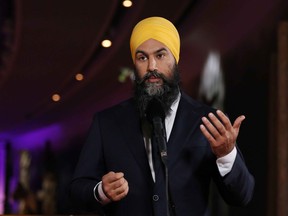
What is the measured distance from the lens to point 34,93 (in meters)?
6.38

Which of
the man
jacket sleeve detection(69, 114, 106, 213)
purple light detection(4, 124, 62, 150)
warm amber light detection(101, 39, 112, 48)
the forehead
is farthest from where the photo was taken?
purple light detection(4, 124, 62, 150)

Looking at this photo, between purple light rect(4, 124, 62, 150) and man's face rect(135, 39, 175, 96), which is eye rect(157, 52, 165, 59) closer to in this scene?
man's face rect(135, 39, 175, 96)

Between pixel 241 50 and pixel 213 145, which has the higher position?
pixel 241 50

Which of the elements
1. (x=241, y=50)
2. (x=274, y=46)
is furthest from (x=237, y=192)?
(x=241, y=50)

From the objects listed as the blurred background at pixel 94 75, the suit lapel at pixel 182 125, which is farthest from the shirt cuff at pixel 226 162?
the blurred background at pixel 94 75

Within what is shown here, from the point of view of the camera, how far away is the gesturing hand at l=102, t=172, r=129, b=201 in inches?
64.6

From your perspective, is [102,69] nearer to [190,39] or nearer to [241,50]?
[190,39]

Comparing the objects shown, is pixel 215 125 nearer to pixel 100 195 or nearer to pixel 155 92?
pixel 155 92

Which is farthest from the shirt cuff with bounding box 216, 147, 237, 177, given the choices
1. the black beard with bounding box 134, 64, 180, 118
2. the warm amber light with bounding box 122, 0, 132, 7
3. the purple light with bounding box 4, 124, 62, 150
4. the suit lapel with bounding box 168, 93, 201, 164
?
the purple light with bounding box 4, 124, 62, 150

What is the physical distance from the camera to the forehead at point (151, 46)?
1.98m

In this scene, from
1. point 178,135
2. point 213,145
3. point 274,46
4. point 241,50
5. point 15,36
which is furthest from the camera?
point 15,36

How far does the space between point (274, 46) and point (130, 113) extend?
2247mm

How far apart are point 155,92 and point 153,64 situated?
96 millimetres

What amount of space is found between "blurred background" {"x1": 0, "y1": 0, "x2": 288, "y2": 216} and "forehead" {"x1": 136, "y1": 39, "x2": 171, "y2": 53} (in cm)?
205
